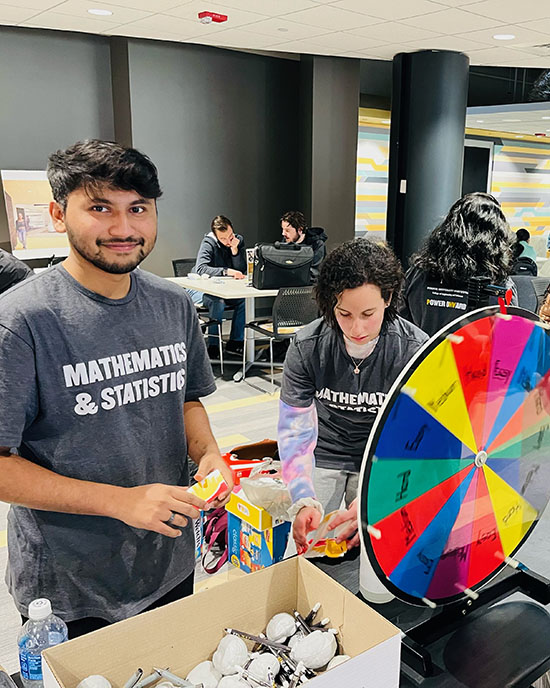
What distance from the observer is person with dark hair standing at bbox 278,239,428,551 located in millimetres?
1582

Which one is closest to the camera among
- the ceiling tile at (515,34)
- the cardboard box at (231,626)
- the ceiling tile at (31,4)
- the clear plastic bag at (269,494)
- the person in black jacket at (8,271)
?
the cardboard box at (231,626)

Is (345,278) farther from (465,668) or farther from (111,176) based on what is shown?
(465,668)

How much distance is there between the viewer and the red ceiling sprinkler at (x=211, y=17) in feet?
15.7

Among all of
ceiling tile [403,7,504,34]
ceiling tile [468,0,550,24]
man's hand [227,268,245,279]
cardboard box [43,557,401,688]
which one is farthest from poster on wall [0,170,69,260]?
cardboard box [43,557,401,688]

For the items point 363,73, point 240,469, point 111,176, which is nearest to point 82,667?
point 111,176

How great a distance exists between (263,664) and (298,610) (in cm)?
15

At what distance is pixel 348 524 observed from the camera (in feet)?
4.20

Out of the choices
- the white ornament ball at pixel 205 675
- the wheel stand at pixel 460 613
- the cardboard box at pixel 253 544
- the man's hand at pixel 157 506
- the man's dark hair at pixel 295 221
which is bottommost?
the cardboard box at pixel 253 544

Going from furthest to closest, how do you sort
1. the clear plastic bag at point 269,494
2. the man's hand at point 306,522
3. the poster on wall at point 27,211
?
the poster on wall at point 27,211, the clear plastic bag at point 269,494, the man's hand at point 306,522

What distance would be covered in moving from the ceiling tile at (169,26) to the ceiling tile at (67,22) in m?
0.21

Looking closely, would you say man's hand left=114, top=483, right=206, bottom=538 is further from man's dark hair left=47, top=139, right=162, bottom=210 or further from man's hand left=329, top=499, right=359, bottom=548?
man's dark hair left=47, top=139, right=162, bottom=210

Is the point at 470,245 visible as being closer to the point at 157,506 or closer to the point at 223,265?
the point at 157,506

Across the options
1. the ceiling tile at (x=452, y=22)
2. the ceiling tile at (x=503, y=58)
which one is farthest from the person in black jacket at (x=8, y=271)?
the ceiling tile at (x=503, y=58)

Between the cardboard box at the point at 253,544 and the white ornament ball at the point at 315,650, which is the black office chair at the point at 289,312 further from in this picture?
the white ornament ball at the point at 315,650
